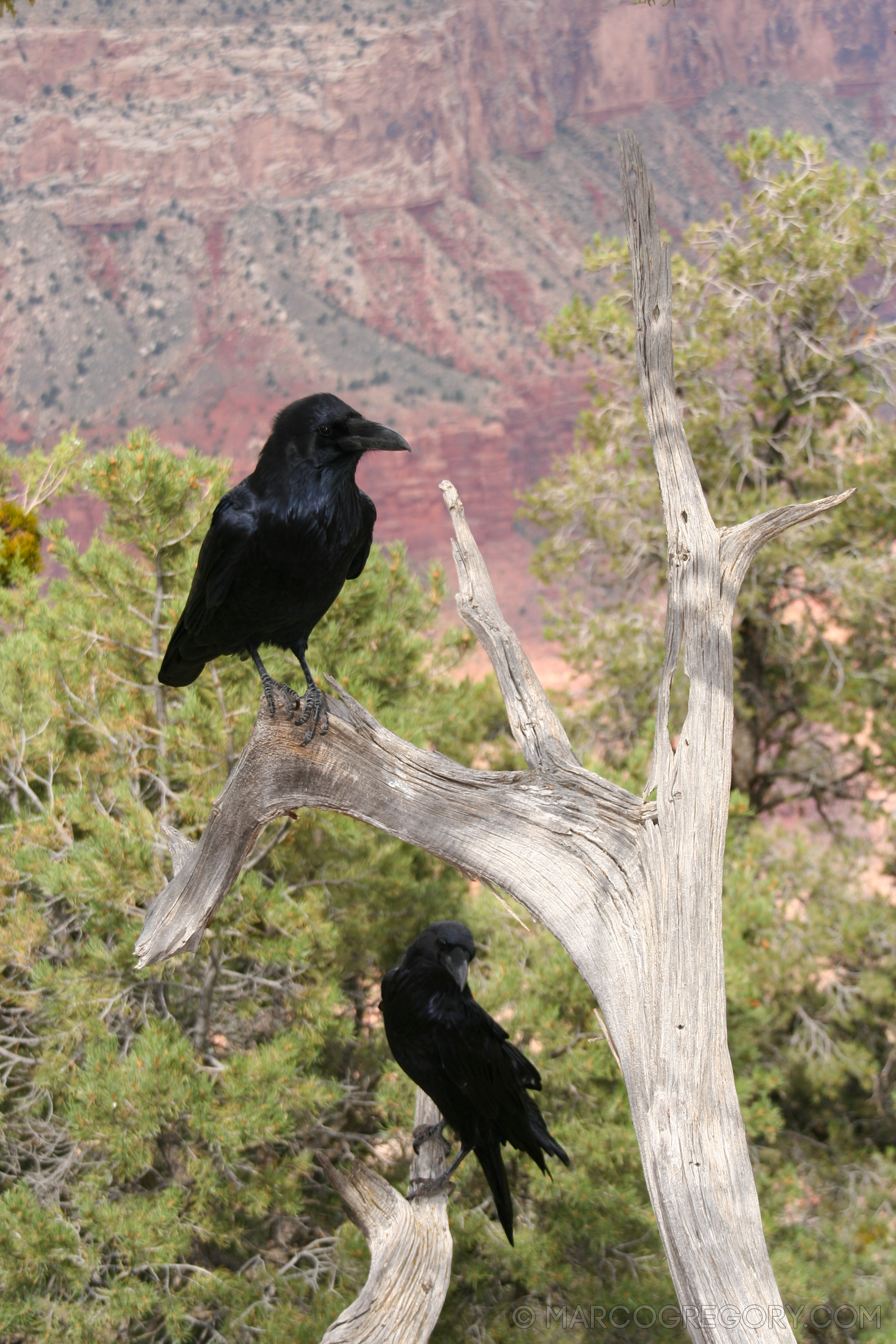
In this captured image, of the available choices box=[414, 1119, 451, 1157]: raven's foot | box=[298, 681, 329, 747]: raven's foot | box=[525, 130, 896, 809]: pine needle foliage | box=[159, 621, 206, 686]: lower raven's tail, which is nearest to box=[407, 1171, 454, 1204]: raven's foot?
box=[414, 1119, 451, 1157]: raven's foot

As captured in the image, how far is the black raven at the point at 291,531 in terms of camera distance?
207cm

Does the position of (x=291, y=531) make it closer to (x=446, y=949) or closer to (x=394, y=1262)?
(x=446, y=949)

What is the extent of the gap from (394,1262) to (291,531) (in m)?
1.75

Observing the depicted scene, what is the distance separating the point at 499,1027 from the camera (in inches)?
92.9

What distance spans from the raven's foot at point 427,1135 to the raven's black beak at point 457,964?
2.30 feet

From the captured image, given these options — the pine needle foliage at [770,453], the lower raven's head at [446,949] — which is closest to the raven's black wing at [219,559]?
the lower raven's head at [446,949]

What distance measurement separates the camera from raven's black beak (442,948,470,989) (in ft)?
7.57

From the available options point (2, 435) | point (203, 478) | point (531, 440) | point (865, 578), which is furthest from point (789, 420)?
point (2, 435)

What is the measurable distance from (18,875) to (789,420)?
23.4 feet

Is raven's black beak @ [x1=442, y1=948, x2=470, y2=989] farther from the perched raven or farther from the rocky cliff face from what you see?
the rocky cliff face

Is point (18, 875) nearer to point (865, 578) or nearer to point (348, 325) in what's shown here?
point (865, 578)

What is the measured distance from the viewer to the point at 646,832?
175 centimetres

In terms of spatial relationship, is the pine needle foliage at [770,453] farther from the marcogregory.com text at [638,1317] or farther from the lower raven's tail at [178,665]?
the lower raven's tail at [178,665]

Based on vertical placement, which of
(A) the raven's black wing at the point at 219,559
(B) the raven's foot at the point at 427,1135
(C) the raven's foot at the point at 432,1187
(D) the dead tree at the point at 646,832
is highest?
(A) the raven's black wing at the point at 219,559
